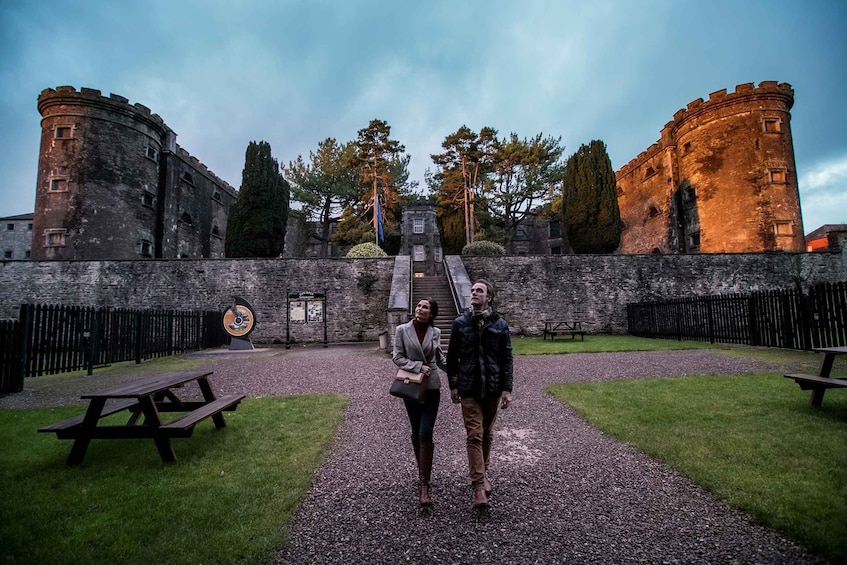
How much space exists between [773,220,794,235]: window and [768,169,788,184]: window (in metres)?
2.40

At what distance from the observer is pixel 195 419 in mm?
4059

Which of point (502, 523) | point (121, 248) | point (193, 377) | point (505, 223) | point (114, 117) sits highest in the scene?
point (114, 117)

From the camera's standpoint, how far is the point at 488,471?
3.81m

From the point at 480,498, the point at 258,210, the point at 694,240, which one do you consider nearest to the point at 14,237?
the point at 258,210

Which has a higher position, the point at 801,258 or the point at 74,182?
the point at 74,182

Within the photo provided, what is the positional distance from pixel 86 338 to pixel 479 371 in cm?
1211

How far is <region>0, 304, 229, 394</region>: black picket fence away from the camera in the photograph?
26.0 feet

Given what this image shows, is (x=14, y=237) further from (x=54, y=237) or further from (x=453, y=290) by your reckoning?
(x=453, y=290)

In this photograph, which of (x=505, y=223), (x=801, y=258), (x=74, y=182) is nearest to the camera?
(x=801, y=258)

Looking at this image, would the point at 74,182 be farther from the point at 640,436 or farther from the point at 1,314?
the point at 640,436

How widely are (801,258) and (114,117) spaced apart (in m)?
37.7

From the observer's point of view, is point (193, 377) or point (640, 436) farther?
point (193, 377)

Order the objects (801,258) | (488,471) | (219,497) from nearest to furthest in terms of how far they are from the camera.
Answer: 1. (219,497)
2. (488,471)
3. (801,258)

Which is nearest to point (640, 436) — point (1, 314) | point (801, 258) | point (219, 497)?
point (219, 497)
